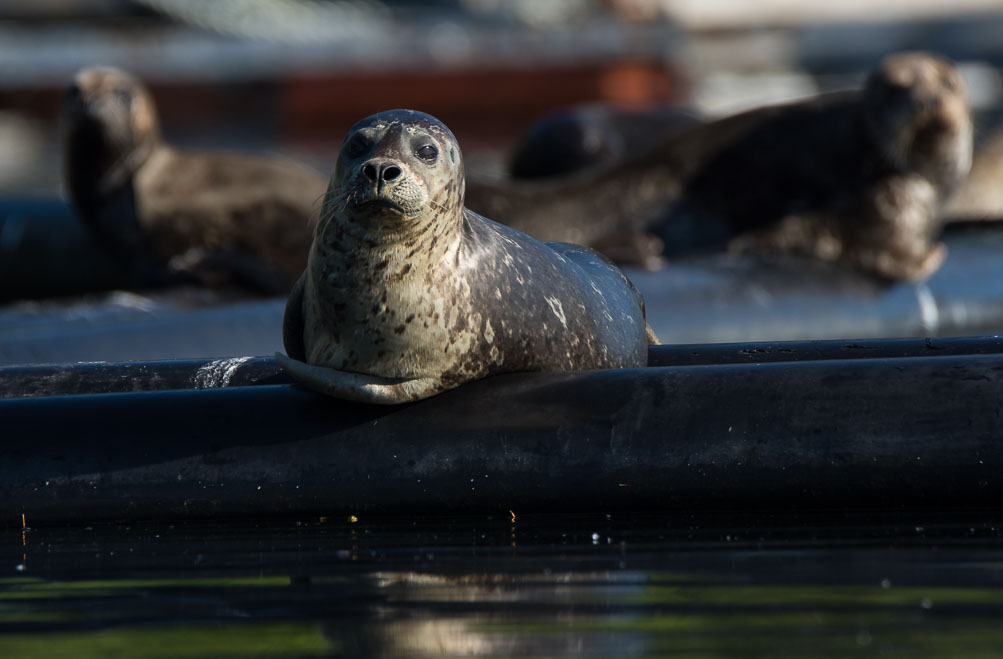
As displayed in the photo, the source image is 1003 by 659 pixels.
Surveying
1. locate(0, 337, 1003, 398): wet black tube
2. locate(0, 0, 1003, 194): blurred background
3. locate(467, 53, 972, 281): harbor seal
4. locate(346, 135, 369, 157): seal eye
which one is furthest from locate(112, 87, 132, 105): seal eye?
locate(0, 0, 1003, 194): blurred background

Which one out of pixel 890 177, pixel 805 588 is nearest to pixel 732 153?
pixel 890 177

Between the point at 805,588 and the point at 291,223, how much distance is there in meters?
6.86

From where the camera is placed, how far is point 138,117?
30.7 feet

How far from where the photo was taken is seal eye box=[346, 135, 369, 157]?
3838mm

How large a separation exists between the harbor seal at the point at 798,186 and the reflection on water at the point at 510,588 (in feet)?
15.5

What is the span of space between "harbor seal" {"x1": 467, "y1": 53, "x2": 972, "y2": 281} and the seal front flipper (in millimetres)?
4344

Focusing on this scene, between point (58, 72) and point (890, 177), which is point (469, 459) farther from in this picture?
point (58, 72)

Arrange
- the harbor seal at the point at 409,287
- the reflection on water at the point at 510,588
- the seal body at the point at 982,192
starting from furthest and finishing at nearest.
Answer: the seal body at the point at 982,192
the harbor seal at the point at 409,287
the reflection on water at the point at 510,588

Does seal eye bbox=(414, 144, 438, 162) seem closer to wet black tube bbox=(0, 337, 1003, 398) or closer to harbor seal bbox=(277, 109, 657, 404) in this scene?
harbor seal bbox=(277, 109, 657, 404)

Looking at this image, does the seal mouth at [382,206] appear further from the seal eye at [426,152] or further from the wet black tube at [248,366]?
the wet black tube at [248,366]

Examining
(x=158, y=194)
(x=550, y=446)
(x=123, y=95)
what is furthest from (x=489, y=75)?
(x=550, y=446)

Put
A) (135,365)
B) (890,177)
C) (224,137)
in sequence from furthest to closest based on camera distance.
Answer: (224,137) < (890,177) < (135,365)

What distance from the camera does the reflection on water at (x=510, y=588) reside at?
2471 mm

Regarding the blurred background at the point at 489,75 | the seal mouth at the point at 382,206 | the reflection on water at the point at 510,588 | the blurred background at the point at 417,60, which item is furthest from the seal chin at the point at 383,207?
the blurred background at the point at 417,60
